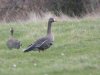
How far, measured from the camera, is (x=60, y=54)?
51.5ft

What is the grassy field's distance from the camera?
13148mm

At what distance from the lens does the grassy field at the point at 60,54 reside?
518 inches

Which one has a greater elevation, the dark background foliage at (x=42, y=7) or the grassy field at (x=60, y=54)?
the dark background foliage at (x=42, y=7)

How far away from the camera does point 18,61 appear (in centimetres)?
1462

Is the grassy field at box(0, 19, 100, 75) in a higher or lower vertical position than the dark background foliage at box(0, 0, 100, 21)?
lower

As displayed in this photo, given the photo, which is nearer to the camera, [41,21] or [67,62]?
[67,62]

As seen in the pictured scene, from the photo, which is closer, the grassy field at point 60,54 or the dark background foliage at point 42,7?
the grassy field at point 60,54

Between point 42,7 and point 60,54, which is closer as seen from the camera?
point 60,54

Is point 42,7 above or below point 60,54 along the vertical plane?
above

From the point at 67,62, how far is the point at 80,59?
0.50 metres

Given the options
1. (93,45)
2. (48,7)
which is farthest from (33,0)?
(93,45)

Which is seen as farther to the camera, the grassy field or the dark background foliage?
the dark background foliage

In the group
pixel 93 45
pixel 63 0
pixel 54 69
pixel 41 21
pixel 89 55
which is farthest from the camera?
Result: pixel 63 0

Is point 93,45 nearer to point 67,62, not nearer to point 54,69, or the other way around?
point 67,62
